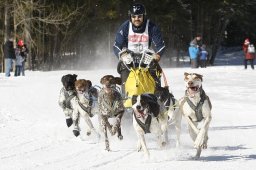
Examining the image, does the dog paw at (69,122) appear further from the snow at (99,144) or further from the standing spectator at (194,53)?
the standing spectator at (194,53)

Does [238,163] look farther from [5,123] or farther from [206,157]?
[5,123]

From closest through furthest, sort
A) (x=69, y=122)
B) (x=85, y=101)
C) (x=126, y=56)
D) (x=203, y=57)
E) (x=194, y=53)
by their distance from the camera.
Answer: (x=126, y=56) < (x=85, y=101) < (x=69, y=122) < (x=194, y=53) < (x=203, y=57)

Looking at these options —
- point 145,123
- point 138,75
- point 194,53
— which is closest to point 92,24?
point 194,53

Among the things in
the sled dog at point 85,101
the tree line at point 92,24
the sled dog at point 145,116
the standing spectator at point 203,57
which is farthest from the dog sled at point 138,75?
the standing spectator at point 203,57

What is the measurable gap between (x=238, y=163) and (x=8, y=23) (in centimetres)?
2726

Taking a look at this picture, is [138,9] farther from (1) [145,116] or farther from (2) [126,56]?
(1) [145,116]

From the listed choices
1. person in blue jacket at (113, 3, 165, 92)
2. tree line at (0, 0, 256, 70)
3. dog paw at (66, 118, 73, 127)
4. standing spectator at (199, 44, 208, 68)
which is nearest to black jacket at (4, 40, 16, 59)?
tree line at (0, 0, 256, 70)

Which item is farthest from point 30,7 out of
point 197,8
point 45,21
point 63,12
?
point 197,8

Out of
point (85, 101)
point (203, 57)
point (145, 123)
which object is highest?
point (203, 57)

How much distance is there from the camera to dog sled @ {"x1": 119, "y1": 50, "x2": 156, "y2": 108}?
816 cm

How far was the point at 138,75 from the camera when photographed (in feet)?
26.8

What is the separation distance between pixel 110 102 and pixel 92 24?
33.4 meters

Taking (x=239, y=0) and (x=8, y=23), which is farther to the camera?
(x=239, y=0)

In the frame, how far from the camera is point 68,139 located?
31.6 ft
